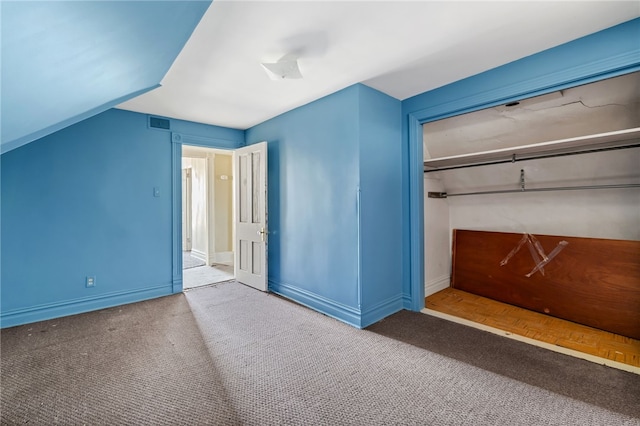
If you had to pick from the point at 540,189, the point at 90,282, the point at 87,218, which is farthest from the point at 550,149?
the point at 90,282

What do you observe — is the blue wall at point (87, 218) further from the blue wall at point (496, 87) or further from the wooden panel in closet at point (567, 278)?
the wooden panel in closet at point (567, 278)

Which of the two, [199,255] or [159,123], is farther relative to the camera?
[199,255]

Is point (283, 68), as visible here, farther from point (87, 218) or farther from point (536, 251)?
point (536, 251)

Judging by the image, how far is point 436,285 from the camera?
3920mm

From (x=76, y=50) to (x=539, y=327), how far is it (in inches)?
164

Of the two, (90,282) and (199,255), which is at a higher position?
(90,282)

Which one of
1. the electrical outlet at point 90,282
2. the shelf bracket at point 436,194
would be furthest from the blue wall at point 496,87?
the electrical outlet at point 90,282

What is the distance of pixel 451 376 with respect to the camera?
200 cm

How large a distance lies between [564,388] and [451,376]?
70cm

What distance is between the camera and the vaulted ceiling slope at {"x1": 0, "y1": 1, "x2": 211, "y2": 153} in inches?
39.9

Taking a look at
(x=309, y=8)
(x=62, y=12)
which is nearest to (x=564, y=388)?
(x=309, y=8)

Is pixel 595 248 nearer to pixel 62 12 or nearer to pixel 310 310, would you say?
pixel 310 310

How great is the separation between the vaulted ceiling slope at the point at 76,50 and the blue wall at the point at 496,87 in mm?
2375

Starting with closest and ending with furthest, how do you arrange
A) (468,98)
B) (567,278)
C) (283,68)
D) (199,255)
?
1. (283,68)
2. (468,98)
3. (567,278)
4. (199,255)
